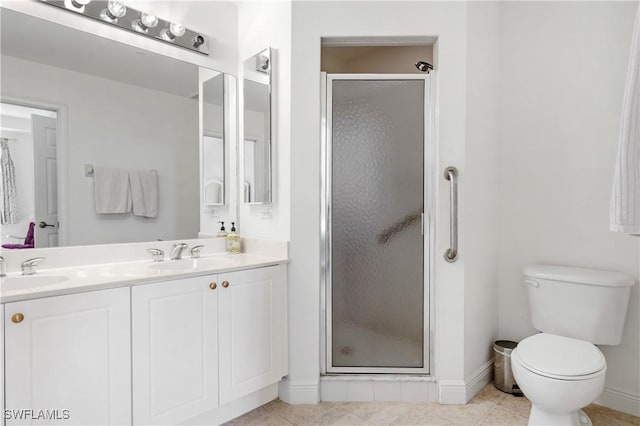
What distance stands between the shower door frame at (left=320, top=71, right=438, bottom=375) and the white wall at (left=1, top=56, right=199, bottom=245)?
0.87 m

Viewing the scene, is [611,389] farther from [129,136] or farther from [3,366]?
[129,136]

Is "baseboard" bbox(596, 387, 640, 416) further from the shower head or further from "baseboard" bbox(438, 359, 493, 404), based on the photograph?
the shower head

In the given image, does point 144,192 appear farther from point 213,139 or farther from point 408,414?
point 408,414

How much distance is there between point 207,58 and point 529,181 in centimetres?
228

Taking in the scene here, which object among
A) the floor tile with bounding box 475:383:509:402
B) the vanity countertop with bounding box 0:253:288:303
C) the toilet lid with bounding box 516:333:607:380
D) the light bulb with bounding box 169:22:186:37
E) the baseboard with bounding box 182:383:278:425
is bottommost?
the floor tile with bounding box 475:383:509:402

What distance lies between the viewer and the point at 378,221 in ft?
7.03

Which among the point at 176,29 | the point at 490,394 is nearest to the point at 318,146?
the point at 176,29

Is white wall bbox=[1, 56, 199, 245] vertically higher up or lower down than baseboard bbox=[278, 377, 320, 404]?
higher up

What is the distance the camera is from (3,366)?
120cm

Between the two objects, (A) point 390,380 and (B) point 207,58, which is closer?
(A) point 390,380

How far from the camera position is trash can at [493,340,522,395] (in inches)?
86.0

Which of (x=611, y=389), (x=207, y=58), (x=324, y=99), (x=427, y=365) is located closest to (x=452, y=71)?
(x=324, y=99)

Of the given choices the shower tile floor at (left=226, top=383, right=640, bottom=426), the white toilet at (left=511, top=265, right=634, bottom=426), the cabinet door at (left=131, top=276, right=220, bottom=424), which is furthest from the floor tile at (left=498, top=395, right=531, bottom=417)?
the cabinet door at (left=131, top=276, right=220, bottom=424)

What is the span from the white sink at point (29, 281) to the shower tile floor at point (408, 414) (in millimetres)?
1136
